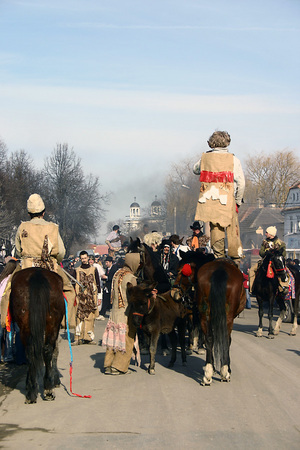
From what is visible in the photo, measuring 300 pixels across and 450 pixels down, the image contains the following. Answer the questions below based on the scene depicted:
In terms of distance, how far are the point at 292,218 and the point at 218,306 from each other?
84124 mm

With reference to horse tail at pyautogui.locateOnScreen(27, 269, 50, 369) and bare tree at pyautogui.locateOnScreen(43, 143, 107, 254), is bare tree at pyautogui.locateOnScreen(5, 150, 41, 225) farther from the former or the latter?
horse tail at pyautogui.locateOnScreen(27, 269, 50, 369)

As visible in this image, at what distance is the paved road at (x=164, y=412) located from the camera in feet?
22.0

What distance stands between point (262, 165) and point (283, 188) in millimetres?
5729

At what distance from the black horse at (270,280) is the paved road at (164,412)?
200 inches

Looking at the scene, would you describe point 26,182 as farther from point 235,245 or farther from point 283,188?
point 283,188

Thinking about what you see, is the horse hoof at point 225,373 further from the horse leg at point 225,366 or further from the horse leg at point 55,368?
the horse leg at point 55,368

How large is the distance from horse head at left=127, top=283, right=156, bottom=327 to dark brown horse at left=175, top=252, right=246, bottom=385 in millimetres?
810

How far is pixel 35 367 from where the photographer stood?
8539 millimetres

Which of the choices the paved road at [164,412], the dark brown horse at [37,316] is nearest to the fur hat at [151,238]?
the paved road at [164,412]

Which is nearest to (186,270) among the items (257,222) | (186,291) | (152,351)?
(186,291)

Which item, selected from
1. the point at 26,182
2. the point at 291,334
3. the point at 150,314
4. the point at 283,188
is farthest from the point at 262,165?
the point at 150,314

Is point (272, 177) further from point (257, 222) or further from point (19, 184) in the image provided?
point (19, 184)

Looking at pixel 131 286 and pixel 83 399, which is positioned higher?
pixel 131 286

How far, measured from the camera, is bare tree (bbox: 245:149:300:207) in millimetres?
100500
